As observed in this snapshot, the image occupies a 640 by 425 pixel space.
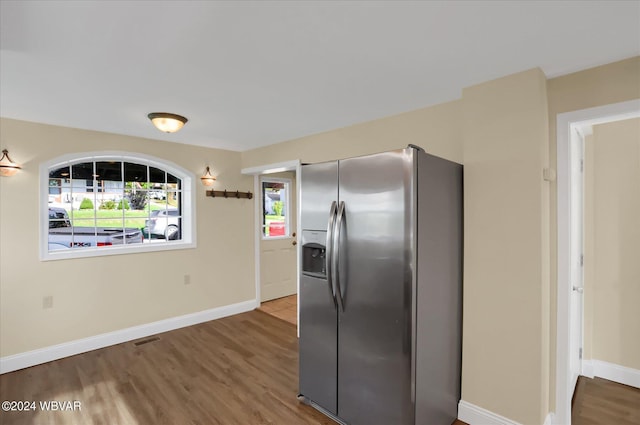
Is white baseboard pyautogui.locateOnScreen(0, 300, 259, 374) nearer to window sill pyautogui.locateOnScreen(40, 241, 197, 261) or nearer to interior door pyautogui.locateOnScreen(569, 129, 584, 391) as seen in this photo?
window sill pyautogui.locateOnScreen(40, 241, 197, 261)

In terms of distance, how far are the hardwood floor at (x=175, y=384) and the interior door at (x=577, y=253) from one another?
2066mm

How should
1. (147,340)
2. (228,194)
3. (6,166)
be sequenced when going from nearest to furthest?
(6,166)
(147,340)
(228,194)

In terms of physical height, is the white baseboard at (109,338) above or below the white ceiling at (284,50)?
below

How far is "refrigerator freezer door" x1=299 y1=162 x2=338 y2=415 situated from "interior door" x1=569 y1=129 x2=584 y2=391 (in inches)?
66.1

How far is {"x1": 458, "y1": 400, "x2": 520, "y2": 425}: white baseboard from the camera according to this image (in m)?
2.06

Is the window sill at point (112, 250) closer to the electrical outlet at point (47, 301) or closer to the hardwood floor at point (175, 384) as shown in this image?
the electrical outlet at point (47, 301)

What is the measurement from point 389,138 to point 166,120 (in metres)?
2.10

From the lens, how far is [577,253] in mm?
2500

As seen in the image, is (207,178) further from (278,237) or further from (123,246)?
(278,237)

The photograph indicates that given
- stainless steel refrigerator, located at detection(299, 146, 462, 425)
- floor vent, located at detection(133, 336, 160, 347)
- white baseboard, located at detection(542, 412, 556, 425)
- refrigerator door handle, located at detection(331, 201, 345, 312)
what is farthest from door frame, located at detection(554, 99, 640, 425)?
floor vent, located at detection(133, 336, 160, 347)

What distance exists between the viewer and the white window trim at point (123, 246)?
3193mm

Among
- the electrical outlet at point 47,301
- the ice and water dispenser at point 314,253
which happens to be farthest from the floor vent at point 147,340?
the ice and water dispenser at point 314,253

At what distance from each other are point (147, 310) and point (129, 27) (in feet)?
11.2

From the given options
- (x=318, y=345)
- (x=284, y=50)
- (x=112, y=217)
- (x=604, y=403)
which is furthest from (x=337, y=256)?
(x=112, y=217)
